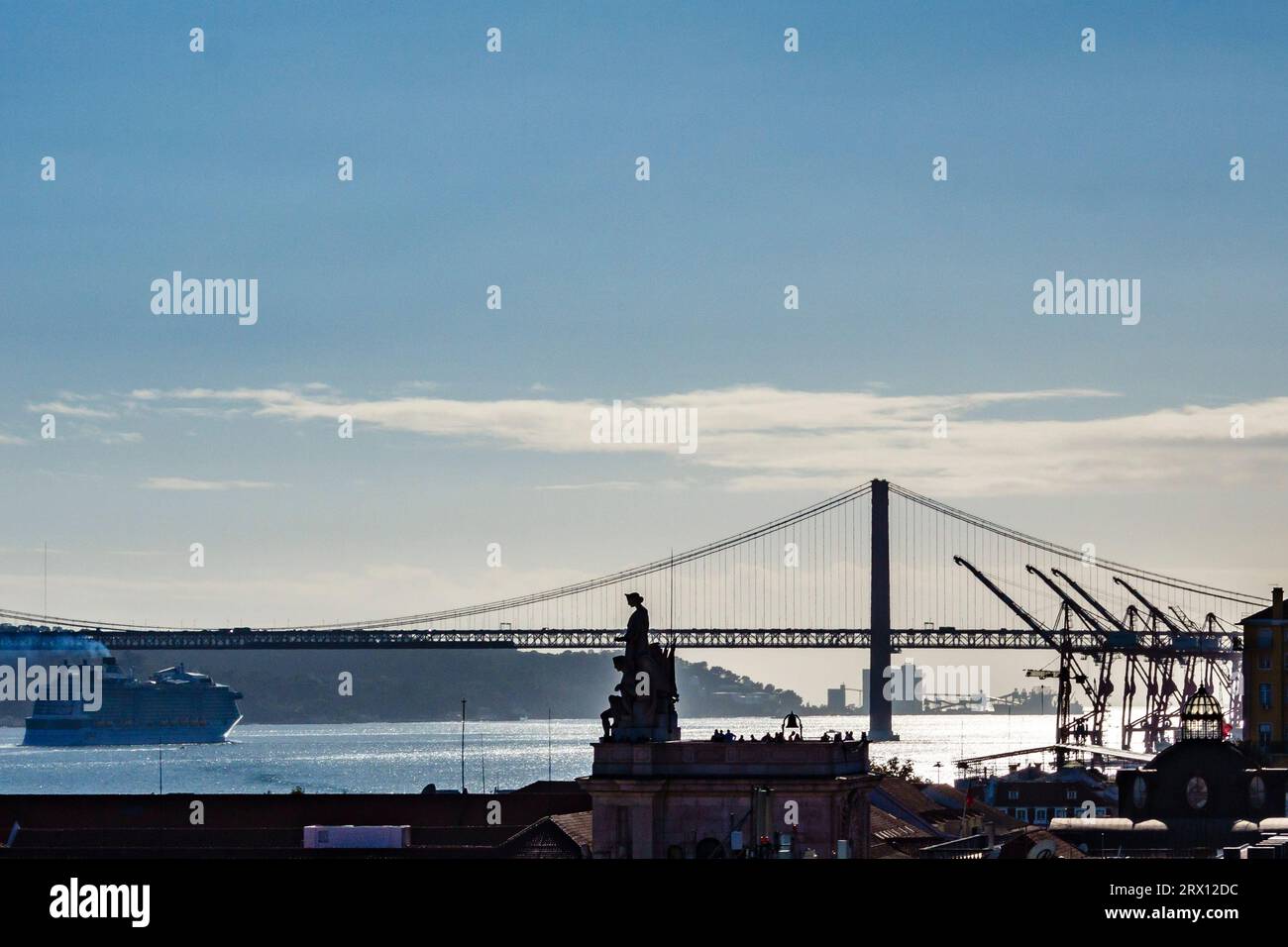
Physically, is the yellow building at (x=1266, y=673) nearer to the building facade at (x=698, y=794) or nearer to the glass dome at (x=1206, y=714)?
the glass dome at (x=1206, y=714)

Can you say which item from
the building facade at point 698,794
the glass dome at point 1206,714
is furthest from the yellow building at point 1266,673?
the building facade at point 698,794

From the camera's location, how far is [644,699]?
54.0m

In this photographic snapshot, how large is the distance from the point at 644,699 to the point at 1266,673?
190 feet

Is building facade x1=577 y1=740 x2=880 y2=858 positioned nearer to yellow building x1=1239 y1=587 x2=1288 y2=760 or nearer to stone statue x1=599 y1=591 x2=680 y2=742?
stone statue x1=599 y1=591 x2=680 y2=742

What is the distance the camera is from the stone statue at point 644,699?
53188 millimetres

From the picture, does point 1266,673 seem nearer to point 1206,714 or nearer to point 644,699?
point 1206,714

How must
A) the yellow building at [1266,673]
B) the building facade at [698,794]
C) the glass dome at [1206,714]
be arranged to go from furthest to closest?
the yellow building at [1266,673]
the glass dome at [1206,714]
the building facade at [698,794]

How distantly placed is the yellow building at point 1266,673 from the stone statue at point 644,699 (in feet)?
172
